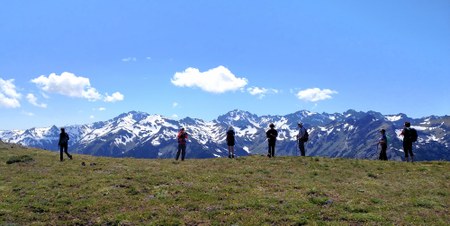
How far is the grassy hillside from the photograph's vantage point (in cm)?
2061

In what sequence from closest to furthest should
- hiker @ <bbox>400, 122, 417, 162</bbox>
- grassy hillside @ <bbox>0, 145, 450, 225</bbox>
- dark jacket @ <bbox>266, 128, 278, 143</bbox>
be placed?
grassy hillside @ <bbox>0, 145, 450, 225</bbox> < hiker @ <bbox>400, 122, 417, 162</bbox> < dark jacket @ <bbox>266, 128, 278, 143</bbox>

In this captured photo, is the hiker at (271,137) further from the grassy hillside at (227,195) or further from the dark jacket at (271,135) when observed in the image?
the grassy hillside at (227,195)

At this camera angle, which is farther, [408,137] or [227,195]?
[408,137]

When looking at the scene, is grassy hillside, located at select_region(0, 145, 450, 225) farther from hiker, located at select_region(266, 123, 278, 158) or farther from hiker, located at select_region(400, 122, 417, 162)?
Answer: hiker, located at select_region(266, 123, 278, 158)

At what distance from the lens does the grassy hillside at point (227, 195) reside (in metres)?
20.6

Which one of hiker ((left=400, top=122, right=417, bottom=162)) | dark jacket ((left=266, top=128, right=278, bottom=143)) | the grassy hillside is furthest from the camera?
dark jacket ((left=266, top=128, right=278, bottom=143))

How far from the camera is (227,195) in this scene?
24.8m

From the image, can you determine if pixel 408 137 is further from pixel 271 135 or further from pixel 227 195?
pixel 227 195

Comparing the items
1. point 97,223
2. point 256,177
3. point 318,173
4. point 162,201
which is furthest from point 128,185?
point 318,173

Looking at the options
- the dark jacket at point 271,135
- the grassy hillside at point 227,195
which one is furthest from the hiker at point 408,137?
the dark jacket at point 271,135

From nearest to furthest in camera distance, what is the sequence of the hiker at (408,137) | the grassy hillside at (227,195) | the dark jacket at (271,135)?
1. the grassy hillside at (227,195)
2. the hiker at (408,137)
3. the dark jacket at (271,135)

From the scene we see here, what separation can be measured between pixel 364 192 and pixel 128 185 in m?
16.2

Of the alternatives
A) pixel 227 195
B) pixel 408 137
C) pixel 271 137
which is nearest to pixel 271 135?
pixel 271 137

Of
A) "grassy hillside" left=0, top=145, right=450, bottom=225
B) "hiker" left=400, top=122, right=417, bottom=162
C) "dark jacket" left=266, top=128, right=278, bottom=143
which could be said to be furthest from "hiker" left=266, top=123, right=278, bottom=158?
"hiker" left=400, top=122, right=417, bottom=162
